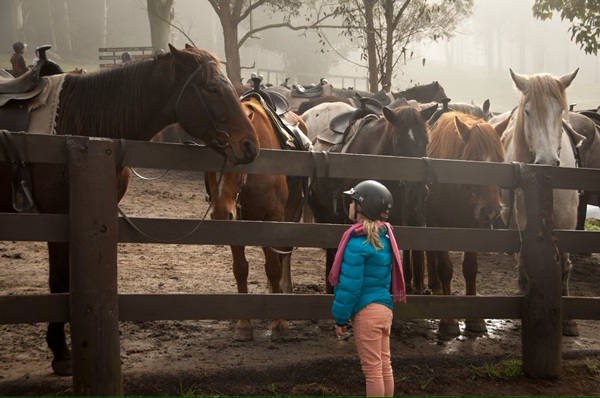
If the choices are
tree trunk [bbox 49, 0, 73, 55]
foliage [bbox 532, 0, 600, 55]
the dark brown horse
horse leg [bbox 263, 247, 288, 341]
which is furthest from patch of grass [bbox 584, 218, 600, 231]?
tree trunk [bbox 49, 0, 73, 55]

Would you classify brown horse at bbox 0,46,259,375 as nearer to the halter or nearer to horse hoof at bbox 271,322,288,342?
the halter

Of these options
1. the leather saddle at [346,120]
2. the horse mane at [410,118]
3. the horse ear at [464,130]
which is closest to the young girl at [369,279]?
the horse mane at [410,118]

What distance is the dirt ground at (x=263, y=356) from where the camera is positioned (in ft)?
15.7

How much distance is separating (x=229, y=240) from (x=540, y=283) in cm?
240

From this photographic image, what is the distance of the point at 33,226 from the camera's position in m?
4.07

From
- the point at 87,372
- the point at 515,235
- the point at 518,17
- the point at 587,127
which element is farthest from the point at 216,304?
the point at 518,17

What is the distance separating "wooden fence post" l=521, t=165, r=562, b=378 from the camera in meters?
5.23

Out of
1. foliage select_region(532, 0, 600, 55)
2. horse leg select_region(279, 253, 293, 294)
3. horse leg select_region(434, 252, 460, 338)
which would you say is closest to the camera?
horse leg select_region(434, 252, 460, 338)

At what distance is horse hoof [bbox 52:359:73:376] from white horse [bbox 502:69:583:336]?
381 centimetres

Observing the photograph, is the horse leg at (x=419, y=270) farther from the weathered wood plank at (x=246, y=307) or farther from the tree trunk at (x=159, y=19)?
the tree trunk at (x=159, y=19)

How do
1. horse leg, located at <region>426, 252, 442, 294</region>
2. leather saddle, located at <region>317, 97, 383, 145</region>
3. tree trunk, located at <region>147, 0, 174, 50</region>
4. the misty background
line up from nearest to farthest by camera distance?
horse leg, located at <region>426, 252, 442, 294</region>, leather saddle, located at <region>317, 97, 383, 145</region>, tree trunk, located at <region>147, 0, 174, 50</region>, the misty background

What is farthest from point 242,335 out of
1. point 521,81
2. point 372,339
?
point 521,81

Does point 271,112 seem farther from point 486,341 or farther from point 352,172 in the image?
point 486,341

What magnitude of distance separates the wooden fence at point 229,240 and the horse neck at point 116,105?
665mm
